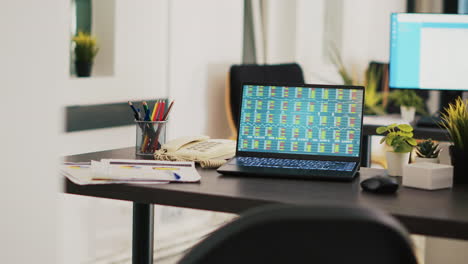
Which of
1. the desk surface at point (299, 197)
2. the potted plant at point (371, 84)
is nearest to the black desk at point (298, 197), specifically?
the desk surface at point (299, 197)

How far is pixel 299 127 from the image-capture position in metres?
2.08

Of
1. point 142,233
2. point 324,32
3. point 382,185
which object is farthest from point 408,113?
point 324,32

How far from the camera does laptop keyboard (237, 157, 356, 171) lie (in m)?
1.96

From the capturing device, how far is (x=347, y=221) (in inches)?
34.1

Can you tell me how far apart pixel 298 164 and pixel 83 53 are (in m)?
1.74

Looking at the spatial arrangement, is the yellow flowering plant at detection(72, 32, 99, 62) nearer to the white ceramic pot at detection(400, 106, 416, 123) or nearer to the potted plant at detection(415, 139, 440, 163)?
the white ceramic pot at detection(400, 106, 416, 123)

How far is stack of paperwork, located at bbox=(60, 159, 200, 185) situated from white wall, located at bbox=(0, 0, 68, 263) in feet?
2.46

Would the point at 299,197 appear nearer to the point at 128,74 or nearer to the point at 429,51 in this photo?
the point at 429,51

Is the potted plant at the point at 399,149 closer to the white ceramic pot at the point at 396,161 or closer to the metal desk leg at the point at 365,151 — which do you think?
the white ceramic pot at the point at 396,161

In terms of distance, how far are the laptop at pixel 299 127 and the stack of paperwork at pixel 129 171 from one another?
14 centimetres

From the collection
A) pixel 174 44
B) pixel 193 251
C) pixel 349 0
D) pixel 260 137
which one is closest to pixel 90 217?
pixel 174 44

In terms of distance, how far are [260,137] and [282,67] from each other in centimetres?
240

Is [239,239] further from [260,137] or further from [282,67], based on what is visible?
[282,67]

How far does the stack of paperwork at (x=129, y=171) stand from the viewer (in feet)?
5.96
